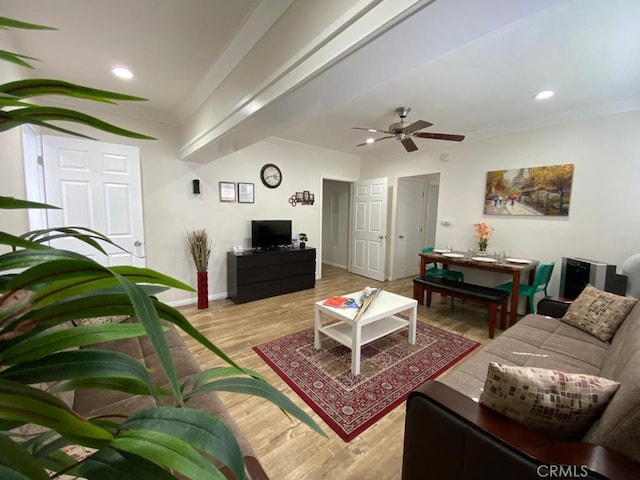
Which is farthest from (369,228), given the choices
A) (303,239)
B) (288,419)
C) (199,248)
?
(288,419)

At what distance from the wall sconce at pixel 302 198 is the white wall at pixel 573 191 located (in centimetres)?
231

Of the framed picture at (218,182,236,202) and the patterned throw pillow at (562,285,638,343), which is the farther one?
the framed picture at (218,182,236,202)

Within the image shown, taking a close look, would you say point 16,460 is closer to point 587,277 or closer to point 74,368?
point 74,368

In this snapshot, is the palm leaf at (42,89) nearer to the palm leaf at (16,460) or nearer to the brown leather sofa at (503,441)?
the palm leaf at (16,460)

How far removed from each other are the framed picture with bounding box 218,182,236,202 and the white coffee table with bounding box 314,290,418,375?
2.37 m

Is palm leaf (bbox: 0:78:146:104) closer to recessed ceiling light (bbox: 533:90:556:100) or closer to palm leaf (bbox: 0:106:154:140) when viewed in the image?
palm leaf (bbox: 0:106:154:140)

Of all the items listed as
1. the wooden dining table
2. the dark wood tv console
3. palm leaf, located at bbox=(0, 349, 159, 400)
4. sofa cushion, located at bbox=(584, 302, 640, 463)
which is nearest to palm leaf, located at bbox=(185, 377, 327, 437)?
palm leaf, located at bbox=(0, 349, 159, 400)

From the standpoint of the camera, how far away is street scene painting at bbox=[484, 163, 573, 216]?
3281 mm

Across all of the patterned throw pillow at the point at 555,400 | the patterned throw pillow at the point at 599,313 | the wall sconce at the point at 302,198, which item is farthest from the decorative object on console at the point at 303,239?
the patterned throw pillow at the point at 555,400

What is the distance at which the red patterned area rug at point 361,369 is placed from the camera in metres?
1.86

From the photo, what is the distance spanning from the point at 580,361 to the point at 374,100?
275 centimetres

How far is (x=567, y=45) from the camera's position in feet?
6.34

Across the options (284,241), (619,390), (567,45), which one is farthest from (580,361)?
(284,241)

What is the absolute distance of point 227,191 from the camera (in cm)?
406
